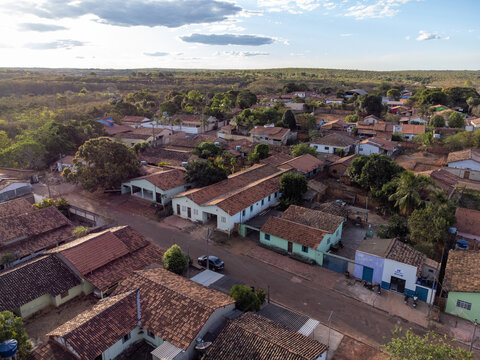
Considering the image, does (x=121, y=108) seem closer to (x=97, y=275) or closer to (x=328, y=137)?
(x=328, y=137)

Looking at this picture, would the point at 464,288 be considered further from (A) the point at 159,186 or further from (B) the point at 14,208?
(B) the point at 14,208

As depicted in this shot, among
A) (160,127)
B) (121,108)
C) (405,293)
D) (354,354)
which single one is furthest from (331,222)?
(121,108)

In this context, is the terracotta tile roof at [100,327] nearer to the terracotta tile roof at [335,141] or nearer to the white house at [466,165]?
the terracotta tile roof at [335,141]

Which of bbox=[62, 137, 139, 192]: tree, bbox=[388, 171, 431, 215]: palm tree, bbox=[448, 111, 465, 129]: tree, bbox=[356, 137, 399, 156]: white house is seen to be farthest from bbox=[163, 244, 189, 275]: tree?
bbox=[448, 111, 465, 129]: tree

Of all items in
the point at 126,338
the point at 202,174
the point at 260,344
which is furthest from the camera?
the point at 202,174

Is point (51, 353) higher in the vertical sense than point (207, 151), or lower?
lower

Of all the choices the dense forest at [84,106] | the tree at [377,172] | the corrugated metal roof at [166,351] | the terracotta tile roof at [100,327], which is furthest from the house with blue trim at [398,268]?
the dense forest at [84,106]

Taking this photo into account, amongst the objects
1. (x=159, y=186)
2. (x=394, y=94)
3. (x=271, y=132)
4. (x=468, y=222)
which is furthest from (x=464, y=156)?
(x=394, y=94)
